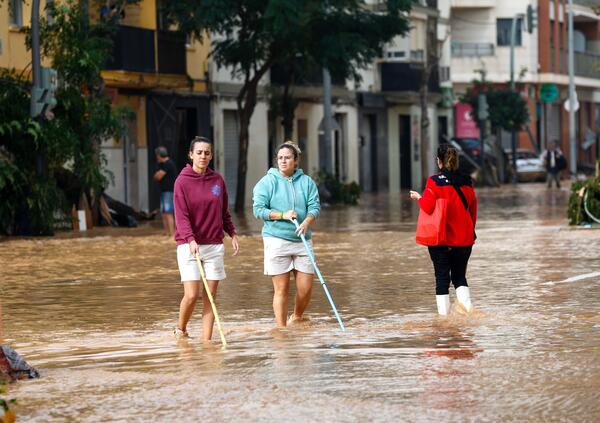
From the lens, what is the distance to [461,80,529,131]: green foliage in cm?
6944

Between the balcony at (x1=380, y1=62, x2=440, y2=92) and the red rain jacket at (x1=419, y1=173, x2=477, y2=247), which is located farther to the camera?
the balcony at (x1=380, y1=62, x2=440, y2=92)

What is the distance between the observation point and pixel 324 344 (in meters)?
12.4

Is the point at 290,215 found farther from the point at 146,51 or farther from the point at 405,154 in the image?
the point at 405,154

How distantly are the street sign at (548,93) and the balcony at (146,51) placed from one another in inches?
1509

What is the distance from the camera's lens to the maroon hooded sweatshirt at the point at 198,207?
12922mm

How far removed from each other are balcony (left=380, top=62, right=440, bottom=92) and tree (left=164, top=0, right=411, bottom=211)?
1888cm

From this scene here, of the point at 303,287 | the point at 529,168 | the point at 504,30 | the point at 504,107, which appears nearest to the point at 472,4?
the point at 504,30

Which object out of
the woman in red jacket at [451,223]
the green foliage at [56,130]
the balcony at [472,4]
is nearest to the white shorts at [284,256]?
the woman in red jacket at [451,223]

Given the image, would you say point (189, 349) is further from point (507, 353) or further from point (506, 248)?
point (506, 248)

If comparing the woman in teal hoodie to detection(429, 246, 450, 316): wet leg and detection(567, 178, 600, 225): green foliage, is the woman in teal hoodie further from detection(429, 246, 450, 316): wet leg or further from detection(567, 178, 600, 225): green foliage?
detection(567, 178, 600, 225): green foliage

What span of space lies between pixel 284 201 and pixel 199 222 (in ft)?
3.05

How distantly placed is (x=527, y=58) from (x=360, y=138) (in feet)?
67.6

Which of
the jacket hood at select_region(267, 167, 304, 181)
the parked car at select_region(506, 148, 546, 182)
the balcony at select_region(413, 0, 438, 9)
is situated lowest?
the parked car at select_region(506, 148, 546, 182)

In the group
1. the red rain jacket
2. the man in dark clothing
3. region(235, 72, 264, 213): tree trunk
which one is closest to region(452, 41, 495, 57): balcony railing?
region(235, 72, 264, 213): tree trunk
